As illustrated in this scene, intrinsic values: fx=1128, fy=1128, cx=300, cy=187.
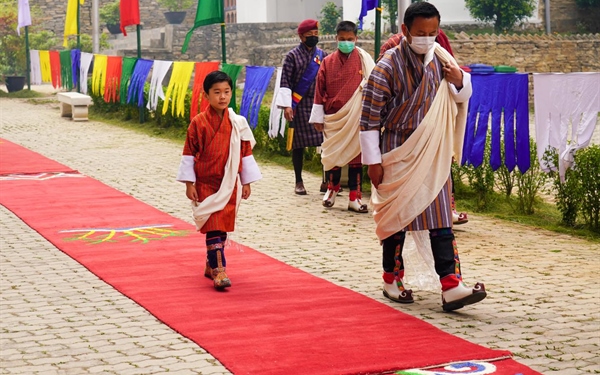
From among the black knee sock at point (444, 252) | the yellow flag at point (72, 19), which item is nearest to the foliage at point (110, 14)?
the yellow flag at point (72, 19)

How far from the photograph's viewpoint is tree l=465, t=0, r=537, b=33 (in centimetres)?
2853

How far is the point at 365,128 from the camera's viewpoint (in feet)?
20.9

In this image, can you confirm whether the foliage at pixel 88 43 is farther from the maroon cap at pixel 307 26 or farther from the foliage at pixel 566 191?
the foliage at pixel 566 191

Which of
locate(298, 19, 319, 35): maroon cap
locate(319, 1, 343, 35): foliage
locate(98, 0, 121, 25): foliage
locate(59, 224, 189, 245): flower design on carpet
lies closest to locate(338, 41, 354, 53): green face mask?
locate(298, 19, 319, 35): maroon cap

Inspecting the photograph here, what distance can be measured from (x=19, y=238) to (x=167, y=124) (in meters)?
9.56

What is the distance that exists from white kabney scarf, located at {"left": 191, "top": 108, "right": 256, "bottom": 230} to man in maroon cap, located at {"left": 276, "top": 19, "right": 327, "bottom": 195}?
372 centimetres

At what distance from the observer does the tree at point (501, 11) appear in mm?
28531

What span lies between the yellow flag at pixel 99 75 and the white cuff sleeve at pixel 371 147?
15.5 metres

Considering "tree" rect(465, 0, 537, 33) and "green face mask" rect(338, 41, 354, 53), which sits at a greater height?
"tree" rect(465, 0, 537, 33)

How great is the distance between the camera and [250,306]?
634 cm

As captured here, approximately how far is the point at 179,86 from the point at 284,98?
6.76m

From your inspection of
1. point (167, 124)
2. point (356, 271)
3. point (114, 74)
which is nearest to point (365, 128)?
point (356, 271)

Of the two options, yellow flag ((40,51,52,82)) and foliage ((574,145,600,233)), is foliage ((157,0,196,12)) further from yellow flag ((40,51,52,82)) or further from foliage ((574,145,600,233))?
foliage ((574,145,600,233))

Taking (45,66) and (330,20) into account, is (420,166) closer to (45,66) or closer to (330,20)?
(45,66)
